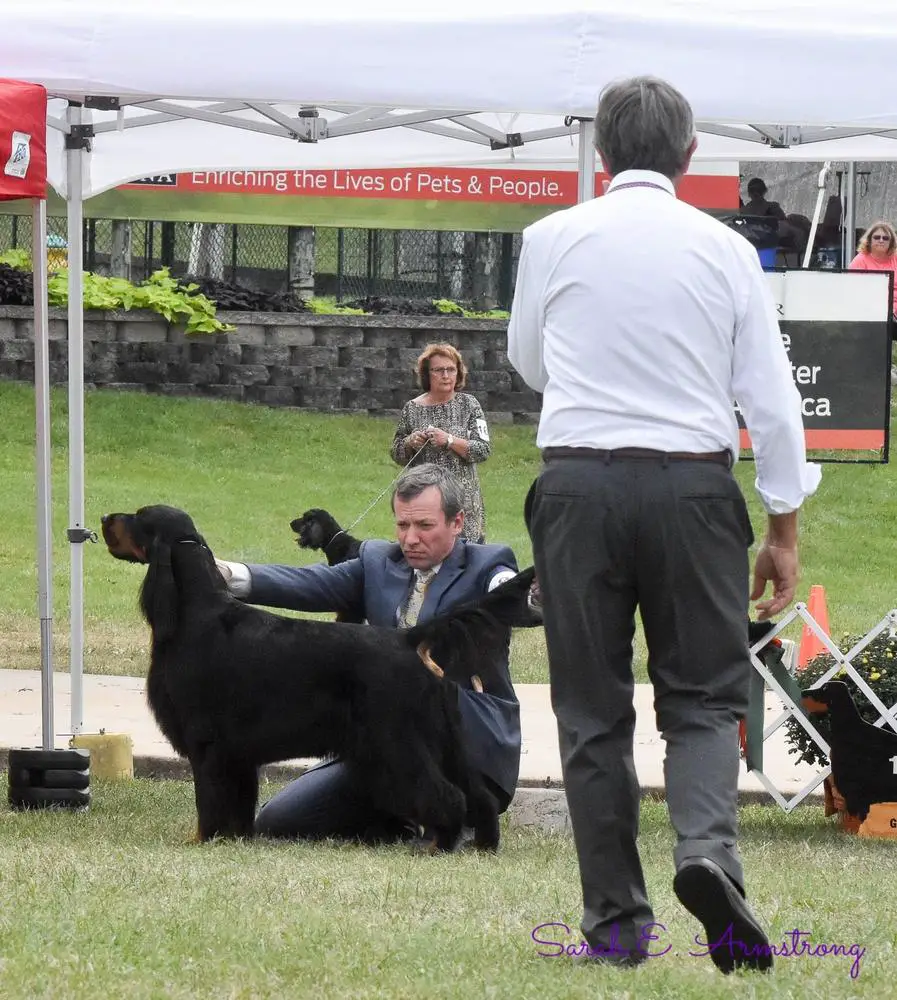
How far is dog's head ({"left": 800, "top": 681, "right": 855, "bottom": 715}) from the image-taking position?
558 centimetres

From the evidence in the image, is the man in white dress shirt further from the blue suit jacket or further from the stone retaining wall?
the stone retaining wall

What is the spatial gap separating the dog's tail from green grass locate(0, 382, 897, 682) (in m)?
5.21

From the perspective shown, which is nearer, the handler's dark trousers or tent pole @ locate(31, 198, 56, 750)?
the handler's dark trousers

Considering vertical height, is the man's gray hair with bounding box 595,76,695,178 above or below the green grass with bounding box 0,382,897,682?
above

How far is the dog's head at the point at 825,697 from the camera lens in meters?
5.58


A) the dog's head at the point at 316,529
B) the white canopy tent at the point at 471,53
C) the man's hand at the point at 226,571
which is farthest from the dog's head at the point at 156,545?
the white canopy tent at the point at 471,53

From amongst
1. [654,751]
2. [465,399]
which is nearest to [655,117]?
[654,751]

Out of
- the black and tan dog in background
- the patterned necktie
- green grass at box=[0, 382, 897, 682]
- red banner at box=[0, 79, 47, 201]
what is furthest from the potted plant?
green grass at box=[0, 382, 897, 682]

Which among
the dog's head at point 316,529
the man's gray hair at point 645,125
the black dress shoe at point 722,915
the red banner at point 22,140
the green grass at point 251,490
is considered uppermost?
the red banner at point 22,140

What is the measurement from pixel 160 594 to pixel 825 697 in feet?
7.49

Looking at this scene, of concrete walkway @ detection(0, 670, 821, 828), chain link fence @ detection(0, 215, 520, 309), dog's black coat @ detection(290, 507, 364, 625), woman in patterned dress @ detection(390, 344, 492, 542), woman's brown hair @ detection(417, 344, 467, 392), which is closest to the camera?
dog's black coat @ detection(290, 507, 364, 625)

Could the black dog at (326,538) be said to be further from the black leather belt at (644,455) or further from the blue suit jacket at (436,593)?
the black leather belt at (644,455)

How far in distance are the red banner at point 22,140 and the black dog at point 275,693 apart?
3.58ft

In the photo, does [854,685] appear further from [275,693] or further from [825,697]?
[275,693]
